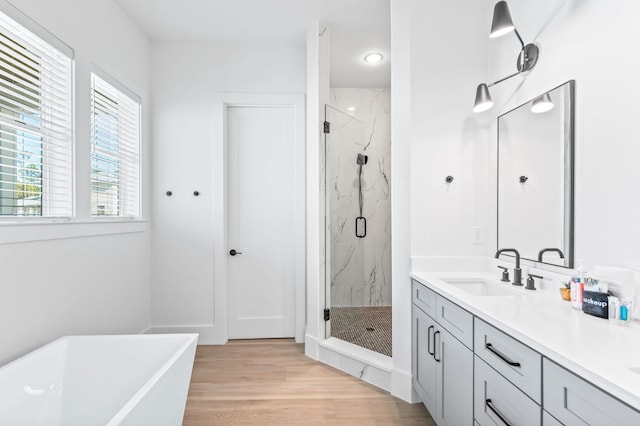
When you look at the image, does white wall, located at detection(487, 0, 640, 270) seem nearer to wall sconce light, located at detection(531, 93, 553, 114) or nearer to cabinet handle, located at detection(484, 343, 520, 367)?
wall sconce light, located at detection(531, 93, 553, 114)

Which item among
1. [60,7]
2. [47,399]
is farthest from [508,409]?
[60,7]

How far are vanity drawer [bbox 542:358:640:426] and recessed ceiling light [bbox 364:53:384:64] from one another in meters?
3.16

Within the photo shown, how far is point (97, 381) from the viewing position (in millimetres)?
1709

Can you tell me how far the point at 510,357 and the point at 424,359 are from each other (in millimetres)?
876

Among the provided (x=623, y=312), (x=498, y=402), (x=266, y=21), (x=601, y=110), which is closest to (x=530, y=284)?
(x=623, y=312)

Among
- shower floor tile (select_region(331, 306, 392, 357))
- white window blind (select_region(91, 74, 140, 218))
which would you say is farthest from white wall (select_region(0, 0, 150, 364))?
shower floor tile (select_region(331, 306, 392, 357))

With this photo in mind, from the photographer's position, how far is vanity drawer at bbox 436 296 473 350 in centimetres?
145

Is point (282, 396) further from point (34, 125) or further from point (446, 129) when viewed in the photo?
point (34, 125)

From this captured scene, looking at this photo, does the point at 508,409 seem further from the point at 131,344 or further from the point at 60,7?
the point at 60,7

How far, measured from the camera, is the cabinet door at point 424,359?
183 centimetres

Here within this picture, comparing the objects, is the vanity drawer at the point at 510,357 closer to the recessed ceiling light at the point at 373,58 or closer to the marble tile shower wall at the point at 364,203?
the marble tile shower wall at the point at 364,203

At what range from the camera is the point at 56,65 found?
1.99m

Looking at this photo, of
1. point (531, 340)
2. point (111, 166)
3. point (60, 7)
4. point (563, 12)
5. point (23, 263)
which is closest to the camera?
point (531, 340)

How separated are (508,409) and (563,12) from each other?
5.98ft
